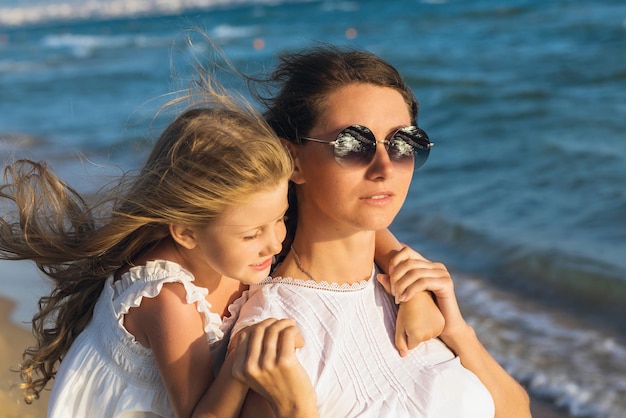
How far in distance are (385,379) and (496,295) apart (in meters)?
3.15

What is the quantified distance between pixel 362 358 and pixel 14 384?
2219 mm

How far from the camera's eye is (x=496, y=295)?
564 centimetres

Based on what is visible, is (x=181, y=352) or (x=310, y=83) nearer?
(x=181, y=352)

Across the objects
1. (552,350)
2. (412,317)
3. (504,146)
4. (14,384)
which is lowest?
(504,146)

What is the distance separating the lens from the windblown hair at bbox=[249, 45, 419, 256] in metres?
2.73

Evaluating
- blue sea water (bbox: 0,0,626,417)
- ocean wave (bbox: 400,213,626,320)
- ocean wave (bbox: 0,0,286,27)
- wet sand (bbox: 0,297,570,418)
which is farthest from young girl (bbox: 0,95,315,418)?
ocean wave (bbox: 0,0,286,27)

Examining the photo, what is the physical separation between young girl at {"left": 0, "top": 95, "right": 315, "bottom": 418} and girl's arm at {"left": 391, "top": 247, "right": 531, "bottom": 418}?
43 centimetres

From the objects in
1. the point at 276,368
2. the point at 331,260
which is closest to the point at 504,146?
the point at 331,260

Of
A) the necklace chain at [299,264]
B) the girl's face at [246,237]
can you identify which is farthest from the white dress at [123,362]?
the necklace chain at [299,264]

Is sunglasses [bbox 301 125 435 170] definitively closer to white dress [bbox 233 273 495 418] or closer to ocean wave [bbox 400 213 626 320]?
white dress [bbox 233 273 495 418]

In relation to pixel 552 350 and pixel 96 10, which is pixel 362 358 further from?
pixel 96 10

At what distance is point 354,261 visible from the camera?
2863 mm

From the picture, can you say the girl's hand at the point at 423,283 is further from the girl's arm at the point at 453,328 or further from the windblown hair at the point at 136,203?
the windblown hair at the point at 136,203

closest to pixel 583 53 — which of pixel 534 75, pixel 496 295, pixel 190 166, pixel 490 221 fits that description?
pixel 534 75
